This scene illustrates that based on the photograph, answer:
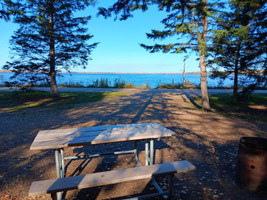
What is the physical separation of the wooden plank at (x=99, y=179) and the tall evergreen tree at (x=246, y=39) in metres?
7.24

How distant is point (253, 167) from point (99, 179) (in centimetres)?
226

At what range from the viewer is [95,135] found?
2822mm

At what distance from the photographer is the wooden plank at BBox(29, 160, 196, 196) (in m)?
1.91

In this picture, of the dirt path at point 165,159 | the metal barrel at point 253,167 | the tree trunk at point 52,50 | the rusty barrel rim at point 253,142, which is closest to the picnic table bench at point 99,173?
the dirt path at point 165,159

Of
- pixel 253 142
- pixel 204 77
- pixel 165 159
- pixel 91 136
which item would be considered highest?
pixel 204 77

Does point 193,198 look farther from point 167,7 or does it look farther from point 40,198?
point 167,7

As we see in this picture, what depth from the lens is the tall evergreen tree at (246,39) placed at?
26.6 feet

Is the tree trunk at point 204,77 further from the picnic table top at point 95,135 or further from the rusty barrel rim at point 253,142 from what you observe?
the picnic table top at point 95,135

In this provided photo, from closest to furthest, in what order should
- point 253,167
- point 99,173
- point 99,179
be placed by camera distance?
point 99,179
point 99,173
point 253,167

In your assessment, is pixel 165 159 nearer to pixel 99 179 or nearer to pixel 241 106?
pixel 99 179

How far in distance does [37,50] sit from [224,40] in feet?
35.3

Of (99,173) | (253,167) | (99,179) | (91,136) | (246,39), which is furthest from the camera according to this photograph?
(246,39)

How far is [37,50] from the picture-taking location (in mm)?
11180

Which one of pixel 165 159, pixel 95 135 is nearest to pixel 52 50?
pixel 95 135
